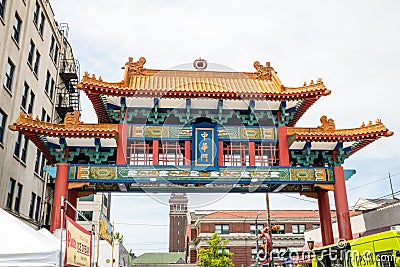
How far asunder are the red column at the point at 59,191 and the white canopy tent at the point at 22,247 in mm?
8511

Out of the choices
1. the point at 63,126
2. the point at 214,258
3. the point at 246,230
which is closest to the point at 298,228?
the point at 246,230

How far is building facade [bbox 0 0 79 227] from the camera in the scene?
71.9 feet

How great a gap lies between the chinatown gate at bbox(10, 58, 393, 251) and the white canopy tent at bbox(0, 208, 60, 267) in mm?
8844

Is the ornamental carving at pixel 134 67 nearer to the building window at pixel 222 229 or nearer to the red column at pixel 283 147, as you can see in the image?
the red column at pixel 283 147

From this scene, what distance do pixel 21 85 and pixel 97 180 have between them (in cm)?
1015

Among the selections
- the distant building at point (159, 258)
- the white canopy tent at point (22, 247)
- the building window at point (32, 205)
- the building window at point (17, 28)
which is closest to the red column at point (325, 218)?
the white canopy tent at point (22, 247)

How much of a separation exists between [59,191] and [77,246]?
8129mm

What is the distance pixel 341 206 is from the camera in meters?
17.8

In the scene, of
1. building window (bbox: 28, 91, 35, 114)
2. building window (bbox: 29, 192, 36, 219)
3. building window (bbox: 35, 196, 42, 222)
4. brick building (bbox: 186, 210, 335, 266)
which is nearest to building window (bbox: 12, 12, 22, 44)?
building window (bbox: 28, 91, 35, 114)

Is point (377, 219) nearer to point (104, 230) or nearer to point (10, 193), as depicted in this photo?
point (104, 230)

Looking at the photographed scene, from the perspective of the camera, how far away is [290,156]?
63.3ft

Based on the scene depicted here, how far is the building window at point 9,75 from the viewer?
2225cm

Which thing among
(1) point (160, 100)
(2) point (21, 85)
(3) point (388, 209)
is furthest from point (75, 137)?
(3) point (388, 209)

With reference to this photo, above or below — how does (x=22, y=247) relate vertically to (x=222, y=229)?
below
